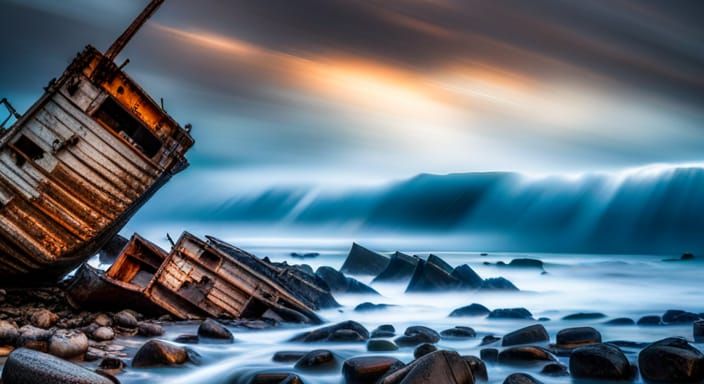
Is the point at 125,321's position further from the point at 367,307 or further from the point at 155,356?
the point at 367,307

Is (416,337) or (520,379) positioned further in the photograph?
(416,337)

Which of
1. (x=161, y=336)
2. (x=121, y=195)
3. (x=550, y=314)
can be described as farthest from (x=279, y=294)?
(x=550, y=314)

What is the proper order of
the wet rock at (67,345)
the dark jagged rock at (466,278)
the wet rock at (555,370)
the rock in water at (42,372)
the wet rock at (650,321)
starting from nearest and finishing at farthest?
the rock in water at (42,372) < the wet rock at (67,345) < the wet rock at (555,370) < the wet rock at (650,321) < the dark jagged rock at (466,278)

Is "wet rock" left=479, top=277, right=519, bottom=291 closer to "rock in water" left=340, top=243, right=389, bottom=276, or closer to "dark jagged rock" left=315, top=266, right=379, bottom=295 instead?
"dark jagged rock" left=315, top=266, right=379, bottom=295

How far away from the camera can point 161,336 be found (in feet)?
44.7

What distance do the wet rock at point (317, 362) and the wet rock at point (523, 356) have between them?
3536mm

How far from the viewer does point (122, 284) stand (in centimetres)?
1460

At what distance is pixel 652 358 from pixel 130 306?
43.6ft

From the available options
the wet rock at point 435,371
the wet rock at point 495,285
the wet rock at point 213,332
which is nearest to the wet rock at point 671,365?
the wet rock at point 435,371

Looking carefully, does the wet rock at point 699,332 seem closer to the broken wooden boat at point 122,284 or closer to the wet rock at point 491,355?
the wet rock at point 491,355

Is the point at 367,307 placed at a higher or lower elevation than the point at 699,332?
lower

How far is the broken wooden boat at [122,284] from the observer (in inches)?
556

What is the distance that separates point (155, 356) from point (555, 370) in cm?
745

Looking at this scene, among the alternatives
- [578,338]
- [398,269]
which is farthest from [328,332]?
[398,269]
